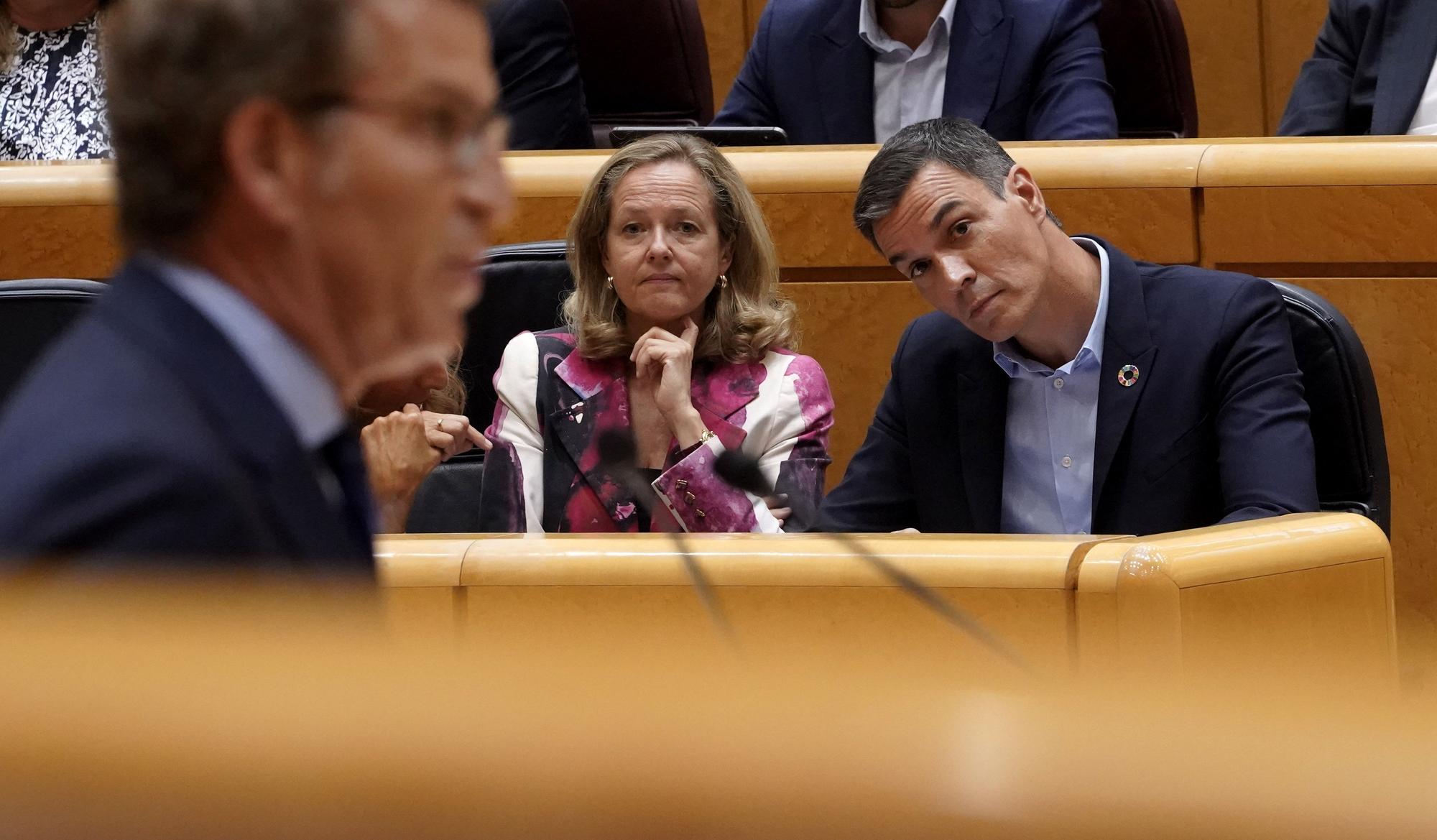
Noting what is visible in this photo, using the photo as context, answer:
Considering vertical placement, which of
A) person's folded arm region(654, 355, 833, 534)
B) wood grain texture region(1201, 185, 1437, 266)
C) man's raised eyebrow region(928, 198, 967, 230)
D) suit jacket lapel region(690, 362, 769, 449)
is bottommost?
person's folded arm region(654, 355, 833, 534)

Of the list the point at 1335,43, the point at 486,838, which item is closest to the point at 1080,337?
the point at 1335,43

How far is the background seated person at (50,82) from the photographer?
1565 millimetres

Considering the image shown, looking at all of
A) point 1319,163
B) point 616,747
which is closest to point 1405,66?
point 1319,163

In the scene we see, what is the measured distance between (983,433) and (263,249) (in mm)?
854

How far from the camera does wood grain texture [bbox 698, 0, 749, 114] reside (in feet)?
7.48

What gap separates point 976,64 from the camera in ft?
4.97

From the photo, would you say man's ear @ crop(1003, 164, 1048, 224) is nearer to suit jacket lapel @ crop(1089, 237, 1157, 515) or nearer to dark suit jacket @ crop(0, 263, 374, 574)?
suit jacket lapel @ crop(1089, 237, 1157, 515)

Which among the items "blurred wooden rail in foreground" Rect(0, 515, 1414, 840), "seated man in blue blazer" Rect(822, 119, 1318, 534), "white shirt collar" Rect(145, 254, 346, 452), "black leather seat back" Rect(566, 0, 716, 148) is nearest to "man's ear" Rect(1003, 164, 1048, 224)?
"seated man in blue blazer" Rect(822, 119, 1318, 534)

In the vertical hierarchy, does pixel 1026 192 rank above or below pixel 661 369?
above

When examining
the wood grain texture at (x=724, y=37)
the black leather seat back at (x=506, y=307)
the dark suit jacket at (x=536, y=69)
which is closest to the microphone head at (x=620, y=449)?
Answer: the black leather seat back at (x=506, y=307)

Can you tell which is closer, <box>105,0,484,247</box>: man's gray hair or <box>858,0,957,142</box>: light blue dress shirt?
<box>105,0,484,247</box>: man's gray hair

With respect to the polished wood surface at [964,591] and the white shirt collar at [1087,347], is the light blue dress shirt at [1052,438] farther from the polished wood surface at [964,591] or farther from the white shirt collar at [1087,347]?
the polished wood surface at [964,591]

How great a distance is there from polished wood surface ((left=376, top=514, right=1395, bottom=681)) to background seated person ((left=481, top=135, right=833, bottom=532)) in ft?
1.25

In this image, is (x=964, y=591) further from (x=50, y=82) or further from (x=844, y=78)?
(x=50, y=82)
